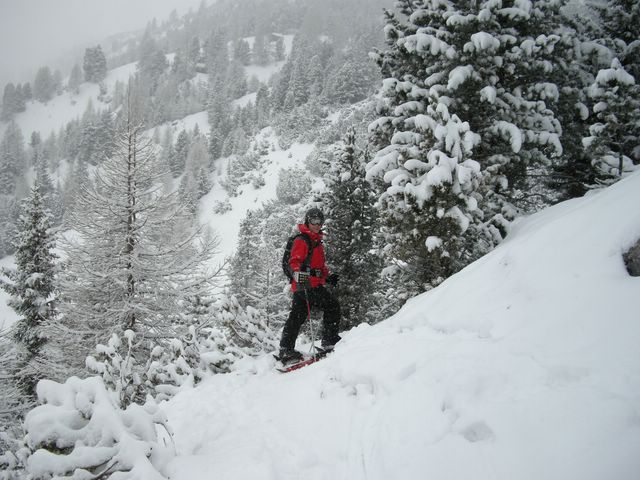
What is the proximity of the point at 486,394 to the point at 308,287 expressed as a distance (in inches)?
146

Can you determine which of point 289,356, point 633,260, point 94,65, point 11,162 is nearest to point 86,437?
point 289,356

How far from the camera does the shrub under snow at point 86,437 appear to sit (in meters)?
2.08

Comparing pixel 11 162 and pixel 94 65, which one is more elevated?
pixel 94 65

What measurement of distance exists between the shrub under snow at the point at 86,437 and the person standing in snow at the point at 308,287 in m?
3.31

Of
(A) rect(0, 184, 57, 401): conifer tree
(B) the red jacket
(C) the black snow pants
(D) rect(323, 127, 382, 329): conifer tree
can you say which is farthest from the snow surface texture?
(A) rect(0, 184, 57, 401): conifer tree

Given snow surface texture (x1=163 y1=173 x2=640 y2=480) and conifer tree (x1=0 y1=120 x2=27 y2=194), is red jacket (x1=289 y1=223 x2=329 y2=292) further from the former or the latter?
conifer tree (x1=0 y1=120 x2=27 y2=194)

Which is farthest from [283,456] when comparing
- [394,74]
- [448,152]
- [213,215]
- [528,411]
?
[213,215]

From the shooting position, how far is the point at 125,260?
1052 cm

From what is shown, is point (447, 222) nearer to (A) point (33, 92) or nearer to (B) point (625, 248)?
(B) point (625, 248)

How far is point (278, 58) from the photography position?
12712 centimetres

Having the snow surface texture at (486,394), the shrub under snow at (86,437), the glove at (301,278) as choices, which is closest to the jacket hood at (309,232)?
the glove at (301,278)

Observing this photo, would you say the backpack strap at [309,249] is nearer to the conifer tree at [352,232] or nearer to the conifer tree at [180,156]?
the conifer tree at [352,232]

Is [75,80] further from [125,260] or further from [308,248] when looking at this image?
[308,248]

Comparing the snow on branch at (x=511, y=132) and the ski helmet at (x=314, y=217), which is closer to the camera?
the ski helmet at (x=314, y=217)
